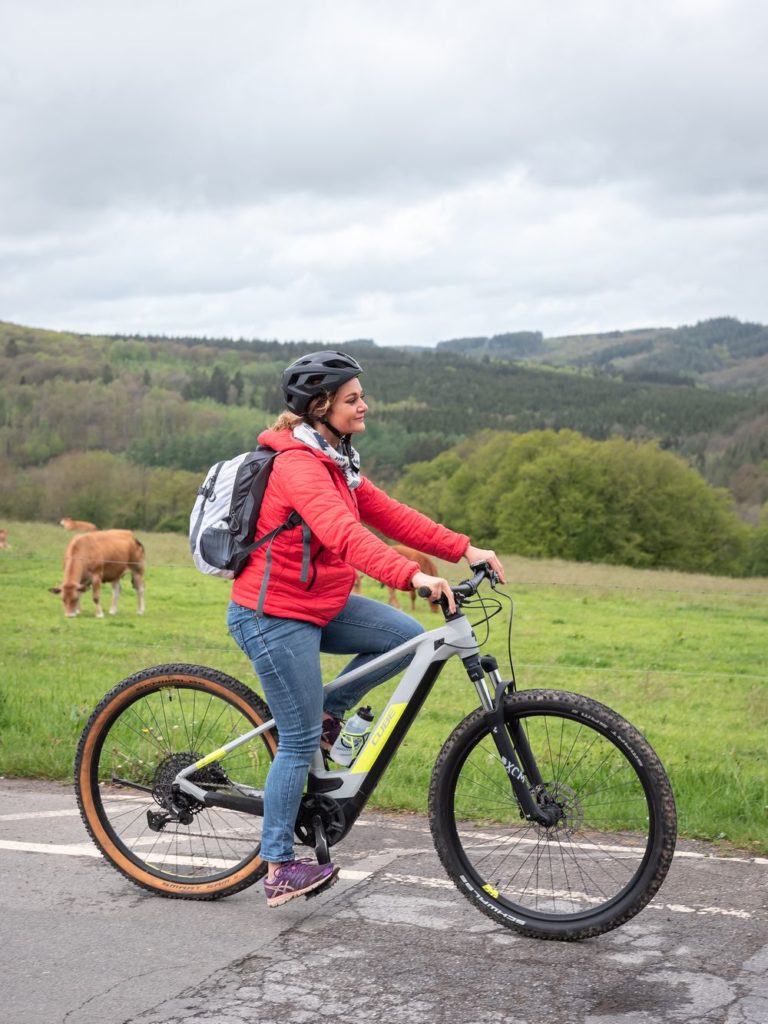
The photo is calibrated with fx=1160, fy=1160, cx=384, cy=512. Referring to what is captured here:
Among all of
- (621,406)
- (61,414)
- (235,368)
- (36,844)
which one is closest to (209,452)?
(61,414)

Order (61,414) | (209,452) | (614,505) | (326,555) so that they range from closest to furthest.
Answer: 1. (326,555)
2. (614,505)
3. (209,452)
4. (61,414)

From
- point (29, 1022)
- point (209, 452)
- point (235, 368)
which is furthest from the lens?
point (235, 368)

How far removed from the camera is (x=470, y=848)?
15.4 ft

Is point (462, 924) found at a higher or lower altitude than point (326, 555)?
lower

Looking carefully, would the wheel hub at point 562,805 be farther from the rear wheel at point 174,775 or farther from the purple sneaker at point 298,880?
the rear wheel at point 174,775

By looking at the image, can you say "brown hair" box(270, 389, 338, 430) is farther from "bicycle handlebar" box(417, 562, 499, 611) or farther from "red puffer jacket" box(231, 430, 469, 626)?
"bicycle handlebar" box(417, 562, 499, 611)

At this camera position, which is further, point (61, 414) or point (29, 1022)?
point (61, 414)

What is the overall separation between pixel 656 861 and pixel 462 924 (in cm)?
77

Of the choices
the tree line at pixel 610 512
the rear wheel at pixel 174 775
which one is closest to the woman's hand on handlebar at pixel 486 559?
the rear wheel at pixel 174 775

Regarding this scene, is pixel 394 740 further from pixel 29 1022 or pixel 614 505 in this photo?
pixel 614 505

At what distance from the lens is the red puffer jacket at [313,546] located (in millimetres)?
4137

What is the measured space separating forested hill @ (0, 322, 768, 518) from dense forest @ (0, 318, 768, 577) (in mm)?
265

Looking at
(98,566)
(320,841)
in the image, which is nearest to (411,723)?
(320,841)

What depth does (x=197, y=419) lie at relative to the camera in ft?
298
